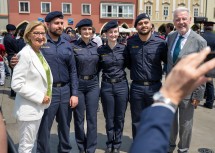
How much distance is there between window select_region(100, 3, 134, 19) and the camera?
4431cm

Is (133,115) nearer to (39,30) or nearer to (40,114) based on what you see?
(40,114)

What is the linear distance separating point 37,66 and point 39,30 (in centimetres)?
44

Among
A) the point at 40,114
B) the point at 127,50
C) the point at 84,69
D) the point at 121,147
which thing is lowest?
the point at 121,147

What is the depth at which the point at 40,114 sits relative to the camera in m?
3.20

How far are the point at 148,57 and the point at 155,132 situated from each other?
9.67 ft

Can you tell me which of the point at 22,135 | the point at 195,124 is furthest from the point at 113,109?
the point at 195,124

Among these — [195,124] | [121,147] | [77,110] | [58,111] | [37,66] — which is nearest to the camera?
[37,66]

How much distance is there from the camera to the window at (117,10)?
44.3 metres

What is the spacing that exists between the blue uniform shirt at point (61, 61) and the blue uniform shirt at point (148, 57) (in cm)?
88

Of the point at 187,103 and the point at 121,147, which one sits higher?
the point at 187,103

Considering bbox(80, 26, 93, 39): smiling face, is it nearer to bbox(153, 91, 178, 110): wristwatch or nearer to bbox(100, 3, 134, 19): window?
bbox(153, 91, 178, 110): wristwatch

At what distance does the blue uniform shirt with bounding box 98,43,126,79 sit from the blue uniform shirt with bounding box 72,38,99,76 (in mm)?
116

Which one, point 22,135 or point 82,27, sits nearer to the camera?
point 22,135

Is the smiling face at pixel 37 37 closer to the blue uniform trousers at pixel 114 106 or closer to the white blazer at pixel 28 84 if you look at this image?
the white blazer at pixel 28 84
